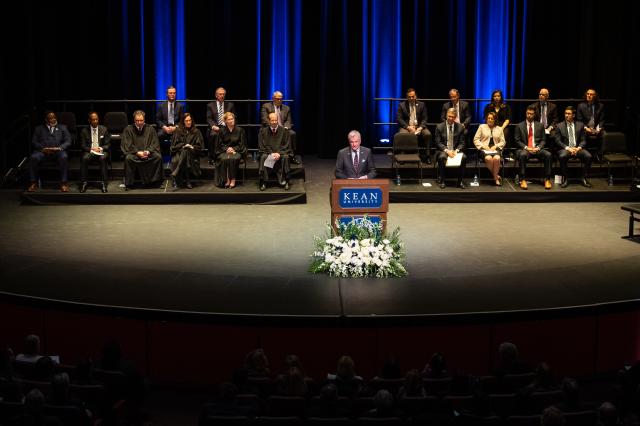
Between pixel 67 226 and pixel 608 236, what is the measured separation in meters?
5.99

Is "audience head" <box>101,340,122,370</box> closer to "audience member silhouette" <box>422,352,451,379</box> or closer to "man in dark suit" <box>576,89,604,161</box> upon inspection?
"audience member silhouette" <box>422,352,451,379</box>

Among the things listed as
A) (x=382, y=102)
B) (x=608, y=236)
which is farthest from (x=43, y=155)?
(x=608, y=236)

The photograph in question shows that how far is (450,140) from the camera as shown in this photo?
12.5m

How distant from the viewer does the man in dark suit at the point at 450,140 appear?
483 inches

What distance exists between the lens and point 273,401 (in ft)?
17.3

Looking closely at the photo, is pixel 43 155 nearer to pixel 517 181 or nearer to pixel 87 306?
pixel 87 306

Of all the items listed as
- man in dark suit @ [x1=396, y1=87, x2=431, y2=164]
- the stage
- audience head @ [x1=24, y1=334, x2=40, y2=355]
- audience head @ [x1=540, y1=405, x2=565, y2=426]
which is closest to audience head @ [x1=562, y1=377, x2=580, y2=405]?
audience head @ [x1=540, y1=405, x2=565, y2=426]

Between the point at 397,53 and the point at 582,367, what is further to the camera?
the point at 397,53

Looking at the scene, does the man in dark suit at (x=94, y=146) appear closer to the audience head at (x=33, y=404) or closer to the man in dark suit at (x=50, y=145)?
the man in dark suit at (x=50, y=145)

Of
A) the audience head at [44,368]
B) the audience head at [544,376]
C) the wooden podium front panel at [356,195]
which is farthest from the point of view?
the wooden podium front panel at [356,195]

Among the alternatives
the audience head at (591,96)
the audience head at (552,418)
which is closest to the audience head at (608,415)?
the audience head at (552,418)

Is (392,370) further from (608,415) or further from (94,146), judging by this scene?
(94,146)

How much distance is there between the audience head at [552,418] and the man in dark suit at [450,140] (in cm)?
776

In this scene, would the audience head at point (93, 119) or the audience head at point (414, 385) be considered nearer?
the audience head at point (414, 385)
